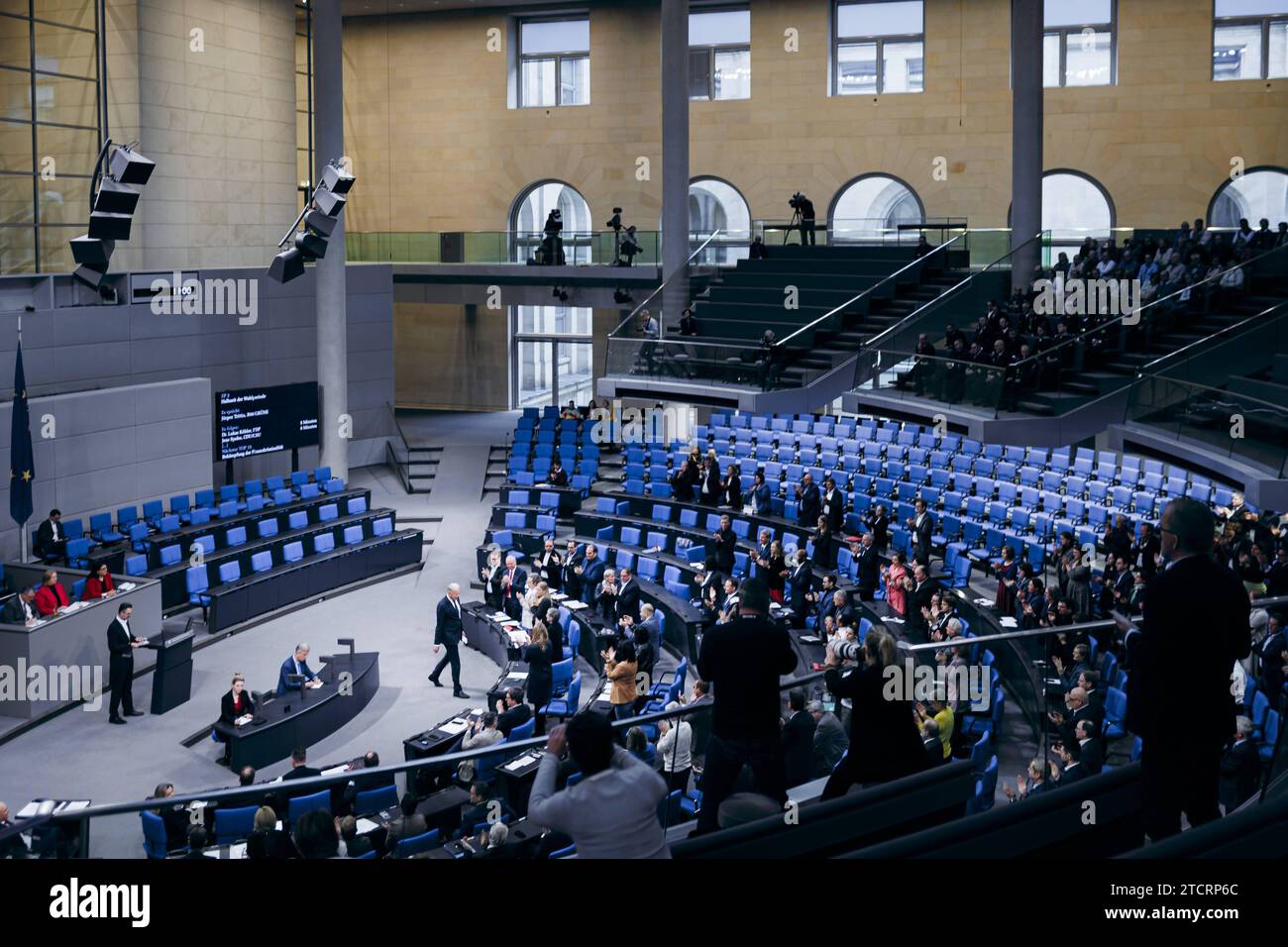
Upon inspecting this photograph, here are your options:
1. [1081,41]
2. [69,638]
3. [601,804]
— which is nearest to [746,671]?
→ [601,804]

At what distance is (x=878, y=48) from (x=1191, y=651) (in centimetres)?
2994

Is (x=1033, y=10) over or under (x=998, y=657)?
over

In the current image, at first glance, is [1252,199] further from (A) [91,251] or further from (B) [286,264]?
(A) [91,251]

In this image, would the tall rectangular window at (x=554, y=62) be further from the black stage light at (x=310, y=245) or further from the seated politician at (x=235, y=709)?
the seated politician at (x=235, y=709)

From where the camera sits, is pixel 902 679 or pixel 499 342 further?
pixel 499 342

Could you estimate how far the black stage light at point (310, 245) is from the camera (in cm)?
2327

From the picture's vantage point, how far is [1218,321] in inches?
771

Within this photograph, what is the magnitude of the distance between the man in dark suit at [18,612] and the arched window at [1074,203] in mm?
23096

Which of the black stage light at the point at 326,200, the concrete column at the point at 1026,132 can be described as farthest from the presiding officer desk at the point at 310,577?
the concrete column at the point at 1026,132

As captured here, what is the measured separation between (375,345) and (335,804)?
948 inches

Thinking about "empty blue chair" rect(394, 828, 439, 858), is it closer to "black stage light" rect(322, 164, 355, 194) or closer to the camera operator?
"black stage light" rect(322, 164, 355, 194)

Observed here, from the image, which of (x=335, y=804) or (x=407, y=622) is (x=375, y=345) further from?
(x=335, y=804)

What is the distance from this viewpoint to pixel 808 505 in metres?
19.7
